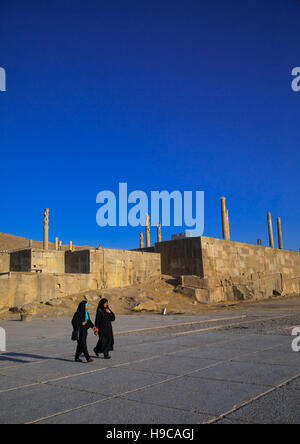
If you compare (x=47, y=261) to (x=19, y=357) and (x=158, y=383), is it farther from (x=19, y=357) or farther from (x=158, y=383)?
(x=158, y=383)

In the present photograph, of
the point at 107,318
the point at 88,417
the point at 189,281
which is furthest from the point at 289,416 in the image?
the point at 189,281

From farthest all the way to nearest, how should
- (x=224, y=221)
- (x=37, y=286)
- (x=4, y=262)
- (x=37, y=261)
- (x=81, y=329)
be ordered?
(x=224, y=221)
(x=4, y=262)
(x=37, y=261)
(x=37, y=286)
(x=81, y=329)

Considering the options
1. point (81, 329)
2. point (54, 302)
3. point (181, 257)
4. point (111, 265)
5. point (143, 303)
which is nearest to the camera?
point (81, 329)

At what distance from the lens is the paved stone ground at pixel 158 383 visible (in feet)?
13.4

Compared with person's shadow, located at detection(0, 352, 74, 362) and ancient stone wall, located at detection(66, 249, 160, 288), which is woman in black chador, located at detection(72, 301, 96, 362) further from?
ancient stone wall, located at detection(66, 249, 160, 288)

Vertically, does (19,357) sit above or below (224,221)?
below

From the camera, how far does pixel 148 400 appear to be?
15.2ft

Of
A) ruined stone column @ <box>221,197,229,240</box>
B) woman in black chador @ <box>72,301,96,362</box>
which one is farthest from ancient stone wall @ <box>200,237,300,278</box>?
woman in black chador @ <box>72,301,96,362</box>

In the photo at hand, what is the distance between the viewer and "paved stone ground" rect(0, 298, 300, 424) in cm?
408

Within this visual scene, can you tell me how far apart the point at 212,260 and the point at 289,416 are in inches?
1059

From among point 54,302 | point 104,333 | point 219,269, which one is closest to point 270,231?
point 219,269

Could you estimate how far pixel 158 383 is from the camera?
549 cm

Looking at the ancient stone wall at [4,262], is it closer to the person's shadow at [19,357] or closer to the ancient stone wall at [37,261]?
the ancient stone wall at [37,261]

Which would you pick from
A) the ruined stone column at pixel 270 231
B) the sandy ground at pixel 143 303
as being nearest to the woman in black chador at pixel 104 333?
the sandy ground at pixel 143 303
